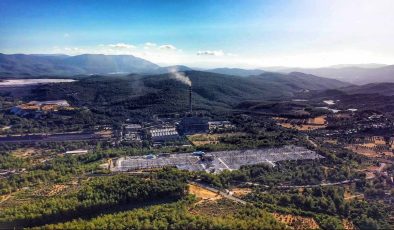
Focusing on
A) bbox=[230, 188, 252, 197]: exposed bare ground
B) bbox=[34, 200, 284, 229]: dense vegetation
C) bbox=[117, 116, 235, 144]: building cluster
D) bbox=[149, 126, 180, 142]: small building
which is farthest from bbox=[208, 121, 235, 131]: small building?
bbox=[34, 200, 284, 229]: dense vegetation

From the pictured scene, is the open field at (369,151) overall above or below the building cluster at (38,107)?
below

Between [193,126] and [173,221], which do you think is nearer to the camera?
[173,221]

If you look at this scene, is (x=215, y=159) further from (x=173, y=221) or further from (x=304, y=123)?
(x=304, y=123)

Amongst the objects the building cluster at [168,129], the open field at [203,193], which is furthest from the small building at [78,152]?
the open field at [203,193]

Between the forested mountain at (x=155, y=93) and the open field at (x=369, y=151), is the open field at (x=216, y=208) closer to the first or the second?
→ the open field at (x=369, y=151)

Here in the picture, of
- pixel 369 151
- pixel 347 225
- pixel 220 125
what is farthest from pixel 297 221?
pixel 220 125

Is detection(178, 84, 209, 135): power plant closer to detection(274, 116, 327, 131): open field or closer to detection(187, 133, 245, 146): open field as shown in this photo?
detection(187, 133, 245, 146): open field
